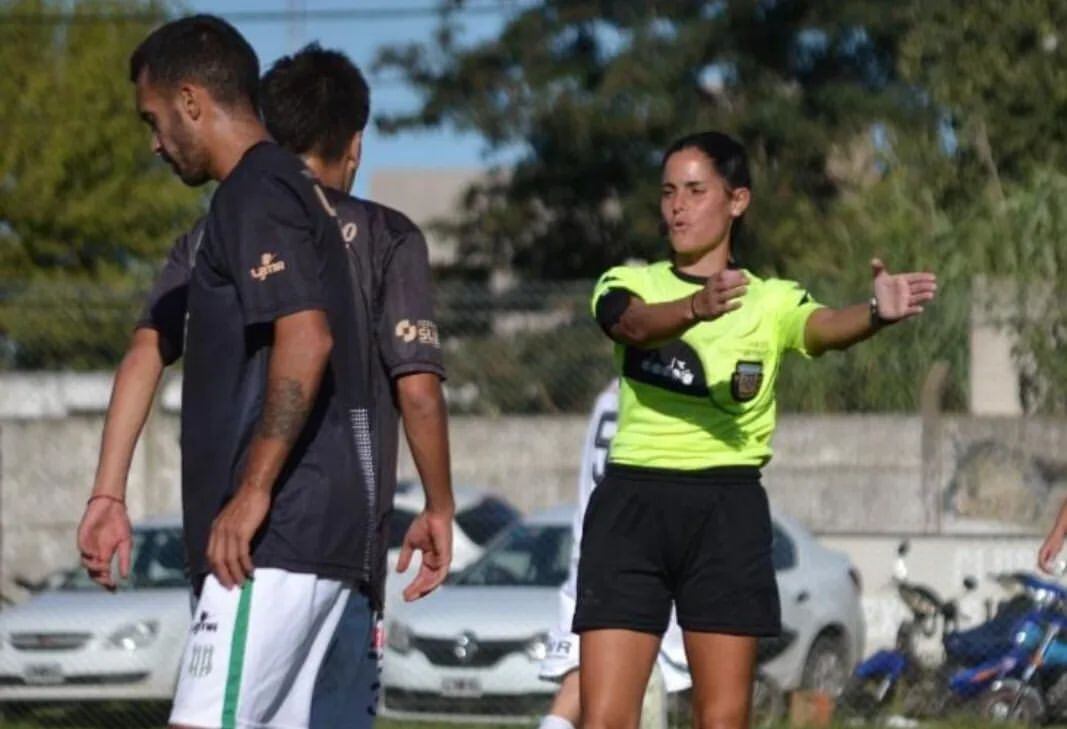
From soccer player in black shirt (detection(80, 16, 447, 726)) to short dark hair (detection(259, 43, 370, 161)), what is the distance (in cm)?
81

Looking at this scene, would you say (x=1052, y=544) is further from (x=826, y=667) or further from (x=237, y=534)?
(x=826, y=667)

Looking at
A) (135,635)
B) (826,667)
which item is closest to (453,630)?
(135,635)

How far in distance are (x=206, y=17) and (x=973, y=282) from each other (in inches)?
423

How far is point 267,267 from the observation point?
4750mm

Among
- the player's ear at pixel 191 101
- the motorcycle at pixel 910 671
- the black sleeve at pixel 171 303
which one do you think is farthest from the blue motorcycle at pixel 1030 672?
the player's ear at pixel 191 101

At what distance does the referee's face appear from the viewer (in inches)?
253

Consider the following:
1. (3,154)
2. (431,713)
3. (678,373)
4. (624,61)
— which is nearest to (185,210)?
(3,154)

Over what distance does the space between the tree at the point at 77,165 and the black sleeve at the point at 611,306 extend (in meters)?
29.0

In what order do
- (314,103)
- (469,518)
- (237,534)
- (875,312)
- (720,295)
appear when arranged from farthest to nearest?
1. (469,518)
2. (875,312)
3. (314,103)
4. (720,295)
5. (237,534)

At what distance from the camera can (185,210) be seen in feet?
123

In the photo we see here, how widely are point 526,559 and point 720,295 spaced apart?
9.19 metres

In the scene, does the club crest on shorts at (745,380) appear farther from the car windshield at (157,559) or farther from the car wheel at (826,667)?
the car windshield at (157,559)

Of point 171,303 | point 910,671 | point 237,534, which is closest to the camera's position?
point 237,534

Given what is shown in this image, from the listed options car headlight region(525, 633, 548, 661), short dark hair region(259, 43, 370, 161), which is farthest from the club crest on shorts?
car headlight region(525, 633, 548, 661)
